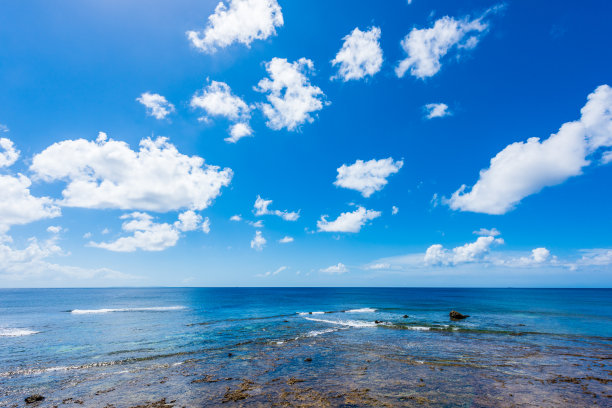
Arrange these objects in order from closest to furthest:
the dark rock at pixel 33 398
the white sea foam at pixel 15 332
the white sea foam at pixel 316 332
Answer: the dark rock at pixel 33 398, the white sea foam at pixel 316 332, the white sea foam at pixel 15 332

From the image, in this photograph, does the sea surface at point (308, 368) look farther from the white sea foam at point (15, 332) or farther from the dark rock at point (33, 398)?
the dark rock at point (33, 398)

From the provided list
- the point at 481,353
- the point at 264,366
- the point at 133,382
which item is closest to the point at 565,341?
the point at 481,353

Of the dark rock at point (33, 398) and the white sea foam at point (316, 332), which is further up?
the dark rock at point (33, 398)

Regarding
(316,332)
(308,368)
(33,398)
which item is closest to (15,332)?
(33,398)

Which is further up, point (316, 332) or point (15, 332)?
point (316, 332)

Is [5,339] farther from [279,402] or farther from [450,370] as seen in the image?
[450,370]

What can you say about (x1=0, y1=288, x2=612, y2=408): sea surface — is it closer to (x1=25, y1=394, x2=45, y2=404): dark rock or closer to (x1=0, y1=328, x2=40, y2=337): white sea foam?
(x1=0, y1=328, x2=40, y2=337): white sea foam

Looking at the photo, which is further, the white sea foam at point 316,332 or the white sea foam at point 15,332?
the white sea foam at point 15,332

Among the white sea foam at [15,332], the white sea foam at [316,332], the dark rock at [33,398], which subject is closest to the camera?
the dark rock at [33,398]

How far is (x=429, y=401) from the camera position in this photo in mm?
17234

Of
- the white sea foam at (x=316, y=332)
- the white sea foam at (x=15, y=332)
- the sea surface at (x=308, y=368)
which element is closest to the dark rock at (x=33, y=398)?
the sea surface at (x=308, y=368)

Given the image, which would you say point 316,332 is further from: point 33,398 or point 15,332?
point 15,332

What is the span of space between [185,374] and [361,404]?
1484 centimetres

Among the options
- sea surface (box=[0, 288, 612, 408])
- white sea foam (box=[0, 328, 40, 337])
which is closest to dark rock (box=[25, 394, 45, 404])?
sea surface (box=[0, 288, 612, 408])
